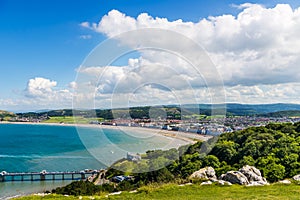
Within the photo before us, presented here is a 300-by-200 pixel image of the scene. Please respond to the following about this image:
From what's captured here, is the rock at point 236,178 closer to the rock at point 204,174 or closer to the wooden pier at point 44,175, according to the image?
the rock at point 204,174

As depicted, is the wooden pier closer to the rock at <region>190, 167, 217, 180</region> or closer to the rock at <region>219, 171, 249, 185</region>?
the rock at <region>190, 167, 217, 180</region>

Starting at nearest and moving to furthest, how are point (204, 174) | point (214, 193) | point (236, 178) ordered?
1. point (214, 193)
2. point (236, 178)
3. point (204, 174)

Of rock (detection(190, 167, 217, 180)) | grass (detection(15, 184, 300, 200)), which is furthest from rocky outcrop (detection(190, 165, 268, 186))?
grass (detection(15, 184, 300, 200))

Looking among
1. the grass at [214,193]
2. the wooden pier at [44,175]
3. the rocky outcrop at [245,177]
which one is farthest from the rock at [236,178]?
the wooden pier at [44,175]

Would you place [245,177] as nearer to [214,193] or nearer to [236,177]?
[236,177]

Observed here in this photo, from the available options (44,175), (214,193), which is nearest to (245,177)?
(214,193)

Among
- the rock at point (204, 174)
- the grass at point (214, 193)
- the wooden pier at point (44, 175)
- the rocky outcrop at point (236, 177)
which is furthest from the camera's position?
the wooden pier at point (44, 175)

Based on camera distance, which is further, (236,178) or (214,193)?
(236,178)
